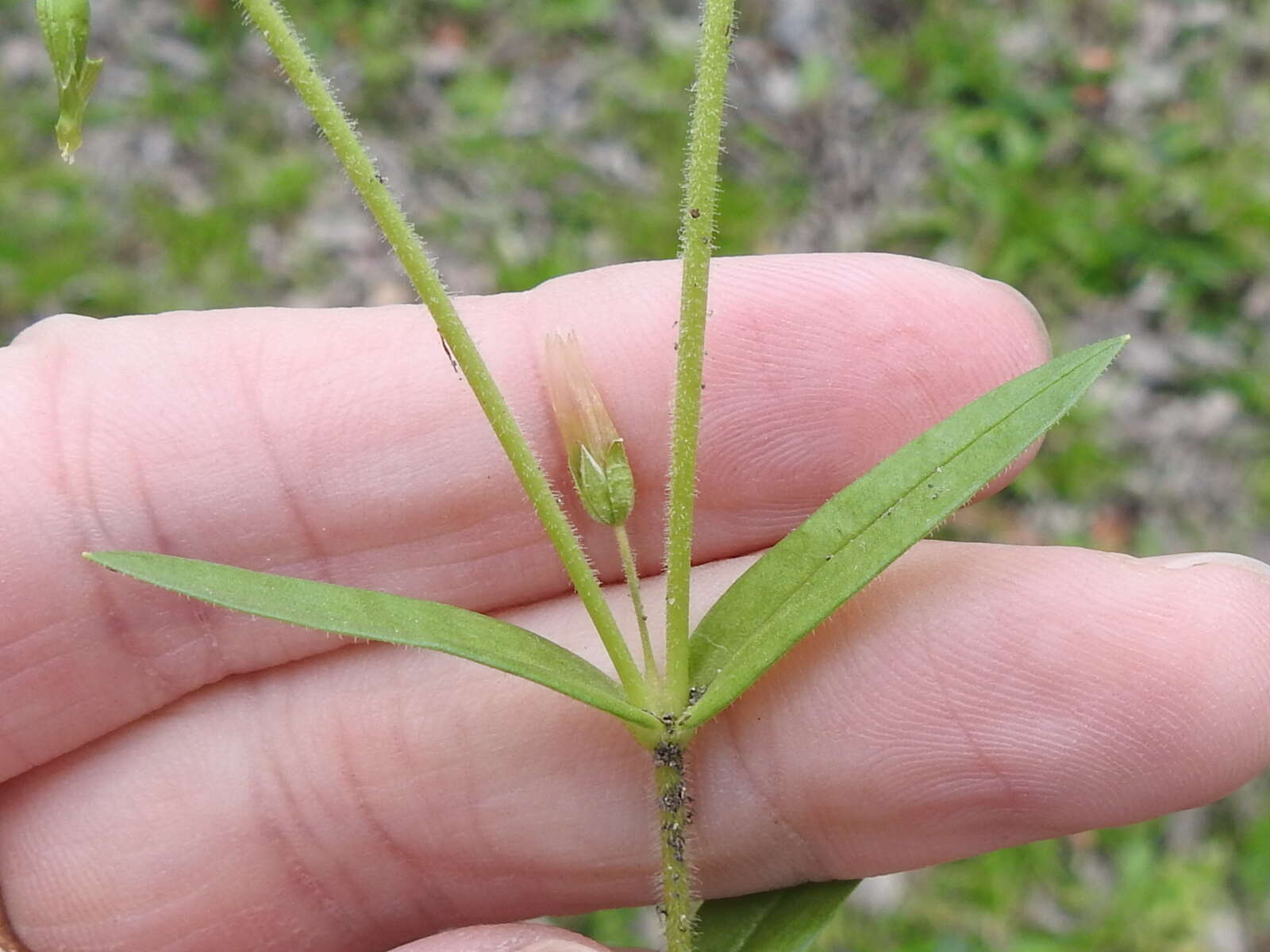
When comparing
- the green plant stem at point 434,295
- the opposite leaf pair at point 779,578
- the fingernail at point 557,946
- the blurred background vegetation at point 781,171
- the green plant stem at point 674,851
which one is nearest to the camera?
the green plant stem at point 434,295

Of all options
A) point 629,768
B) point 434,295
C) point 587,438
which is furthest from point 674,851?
point 434,295

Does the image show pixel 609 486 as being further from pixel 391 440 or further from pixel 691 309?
pixel 391 440

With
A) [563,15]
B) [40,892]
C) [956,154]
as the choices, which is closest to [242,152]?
[563,15]

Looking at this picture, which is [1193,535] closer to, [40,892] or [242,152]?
[40,892]

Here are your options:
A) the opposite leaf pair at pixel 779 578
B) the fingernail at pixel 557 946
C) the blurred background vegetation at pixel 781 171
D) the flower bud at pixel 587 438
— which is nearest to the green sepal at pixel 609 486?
the flower bud at pixel 587 438

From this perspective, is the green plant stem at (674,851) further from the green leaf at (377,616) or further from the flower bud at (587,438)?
the flower bud at (587,438)
